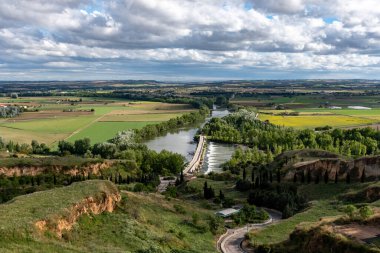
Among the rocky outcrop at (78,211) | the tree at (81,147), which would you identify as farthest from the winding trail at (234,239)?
the tree at (81,147)

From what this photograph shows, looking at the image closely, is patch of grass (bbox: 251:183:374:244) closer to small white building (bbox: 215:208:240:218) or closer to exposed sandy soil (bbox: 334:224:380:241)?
exposed sandy soil (bbox: 334:224:380:241)

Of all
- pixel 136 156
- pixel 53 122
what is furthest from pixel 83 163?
pixel 53 122

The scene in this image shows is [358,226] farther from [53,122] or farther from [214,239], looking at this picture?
[53,122]

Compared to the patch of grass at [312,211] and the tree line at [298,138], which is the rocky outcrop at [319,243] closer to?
the patch of grass at [312,211]

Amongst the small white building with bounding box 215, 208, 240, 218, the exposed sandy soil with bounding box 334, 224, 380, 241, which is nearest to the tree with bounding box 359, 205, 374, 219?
the exposed sandy soil with bounding box 334, 224, 380, 241

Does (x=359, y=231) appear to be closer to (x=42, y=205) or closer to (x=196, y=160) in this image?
(x=42, y=205)

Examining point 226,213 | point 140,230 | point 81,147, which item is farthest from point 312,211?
point 81,147
